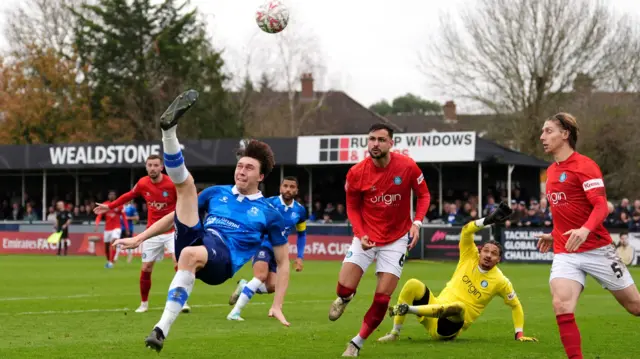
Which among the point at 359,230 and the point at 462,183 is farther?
the point at 462,183

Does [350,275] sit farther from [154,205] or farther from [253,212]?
[154,205]

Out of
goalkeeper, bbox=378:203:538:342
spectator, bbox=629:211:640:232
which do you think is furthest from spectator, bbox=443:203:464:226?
goalkeeper, bbox=378:203:538:342

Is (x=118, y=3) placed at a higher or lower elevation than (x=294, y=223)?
higher

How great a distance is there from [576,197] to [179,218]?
3.58 meters

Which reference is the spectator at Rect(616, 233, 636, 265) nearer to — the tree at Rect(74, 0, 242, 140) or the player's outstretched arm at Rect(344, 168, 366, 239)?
the player's outstretched arm at Rect(344, 168, 366, 239)

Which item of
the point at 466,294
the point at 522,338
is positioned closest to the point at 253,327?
the point at 466,294

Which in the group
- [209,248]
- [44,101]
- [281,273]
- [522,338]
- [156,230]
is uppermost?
[44,101]

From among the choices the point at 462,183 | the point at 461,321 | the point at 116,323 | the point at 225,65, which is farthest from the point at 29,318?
the point at 225,65

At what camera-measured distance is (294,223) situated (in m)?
15.8

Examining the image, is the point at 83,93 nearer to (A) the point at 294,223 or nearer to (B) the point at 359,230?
(A) the point at 294,223

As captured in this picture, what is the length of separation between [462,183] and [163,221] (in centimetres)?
3263

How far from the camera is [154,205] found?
16.5 meters

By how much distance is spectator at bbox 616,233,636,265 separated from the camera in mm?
30609

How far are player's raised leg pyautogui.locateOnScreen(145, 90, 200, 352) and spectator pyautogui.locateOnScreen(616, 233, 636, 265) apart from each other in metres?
24.1
